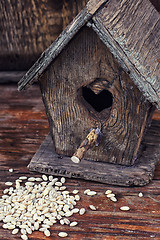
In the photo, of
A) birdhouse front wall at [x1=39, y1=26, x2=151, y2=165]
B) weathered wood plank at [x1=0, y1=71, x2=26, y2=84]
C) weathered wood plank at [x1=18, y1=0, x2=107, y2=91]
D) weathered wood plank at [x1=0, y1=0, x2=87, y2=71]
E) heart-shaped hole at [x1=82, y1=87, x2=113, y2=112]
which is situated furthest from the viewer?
weathered wood plank at [x1=0, y1=71, x2=26, y2=84]

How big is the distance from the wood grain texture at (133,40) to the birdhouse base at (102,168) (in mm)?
425

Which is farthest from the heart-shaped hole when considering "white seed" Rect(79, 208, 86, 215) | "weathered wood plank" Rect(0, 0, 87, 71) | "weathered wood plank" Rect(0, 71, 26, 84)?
"weathered wood plank" Rect(0, 71, 26, 84)

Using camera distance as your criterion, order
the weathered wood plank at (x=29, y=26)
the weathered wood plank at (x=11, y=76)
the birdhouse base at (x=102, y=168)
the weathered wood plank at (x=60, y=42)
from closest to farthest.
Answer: the weathered wood plank at (x=60, y=42) < the birdhouse base at (x=102, y=168) < the weathered wood plank at (x=29, y=26) < the weathered wood plank at (x=11, y=76)

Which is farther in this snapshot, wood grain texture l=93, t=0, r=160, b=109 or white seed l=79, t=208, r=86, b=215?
white seed l=79, t=208, r=86, b=215

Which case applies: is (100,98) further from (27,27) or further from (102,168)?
(27,27)

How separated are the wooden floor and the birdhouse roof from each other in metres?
0.46

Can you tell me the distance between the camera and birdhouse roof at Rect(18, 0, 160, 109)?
4.53 ft

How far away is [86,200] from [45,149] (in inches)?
16.1

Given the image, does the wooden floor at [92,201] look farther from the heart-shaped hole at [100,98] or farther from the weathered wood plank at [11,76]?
the weathered wood plank at [11,76]

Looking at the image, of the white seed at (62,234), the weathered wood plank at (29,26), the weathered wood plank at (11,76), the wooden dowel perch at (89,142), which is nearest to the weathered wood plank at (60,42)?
the wooden dowel perch at (89,142)

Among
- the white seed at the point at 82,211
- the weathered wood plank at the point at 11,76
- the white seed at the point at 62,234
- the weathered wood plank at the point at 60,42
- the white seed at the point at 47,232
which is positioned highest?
Answer: the weathered wood plank at the point at 60,42

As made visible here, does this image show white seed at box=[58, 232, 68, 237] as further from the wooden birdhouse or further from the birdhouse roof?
the birdhouse roof

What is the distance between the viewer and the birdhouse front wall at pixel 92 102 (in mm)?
1506

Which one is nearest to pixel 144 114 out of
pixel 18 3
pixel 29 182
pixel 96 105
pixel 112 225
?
pixel 96 105
